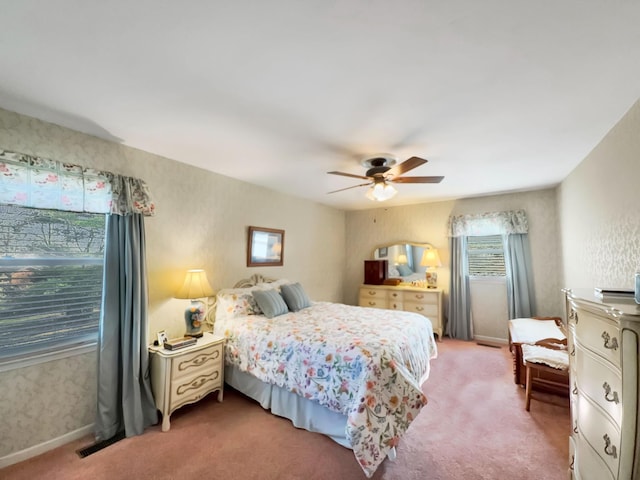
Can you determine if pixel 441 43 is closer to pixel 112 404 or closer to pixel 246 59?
pixel 246 59

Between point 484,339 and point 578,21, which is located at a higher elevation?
point 578,21

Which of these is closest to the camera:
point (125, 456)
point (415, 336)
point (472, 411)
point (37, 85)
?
point (37, 85)

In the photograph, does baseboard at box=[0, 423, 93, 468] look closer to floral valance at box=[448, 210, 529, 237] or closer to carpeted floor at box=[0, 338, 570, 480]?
carpeted floor at box=[0, 338, 570, 480]

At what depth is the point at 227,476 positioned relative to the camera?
A: 177 cm

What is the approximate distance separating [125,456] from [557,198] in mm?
5550

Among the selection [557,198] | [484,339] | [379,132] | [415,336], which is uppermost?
[379,132]

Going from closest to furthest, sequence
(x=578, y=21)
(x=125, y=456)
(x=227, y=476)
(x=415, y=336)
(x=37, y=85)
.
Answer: (x=578, y=21)
(x=37, y=85)
(x=227, y=476)
(x=125, y=456)
(x=415, y=336)

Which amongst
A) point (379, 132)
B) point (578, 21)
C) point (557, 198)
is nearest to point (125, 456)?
point (379, 132)

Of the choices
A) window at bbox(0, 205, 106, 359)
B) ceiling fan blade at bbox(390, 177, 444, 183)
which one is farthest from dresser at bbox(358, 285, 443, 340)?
window at bbox(0, 205, 106, 359)

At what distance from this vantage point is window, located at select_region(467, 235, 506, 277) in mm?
4418

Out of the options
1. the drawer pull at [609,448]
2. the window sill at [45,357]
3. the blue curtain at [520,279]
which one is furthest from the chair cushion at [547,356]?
the window sill at [45,357]

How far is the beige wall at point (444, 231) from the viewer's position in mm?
4027

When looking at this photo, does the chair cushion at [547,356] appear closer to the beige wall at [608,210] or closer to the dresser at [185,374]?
the beige wall at [608,210]

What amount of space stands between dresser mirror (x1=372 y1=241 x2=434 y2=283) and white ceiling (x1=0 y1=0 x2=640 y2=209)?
2694 mm
